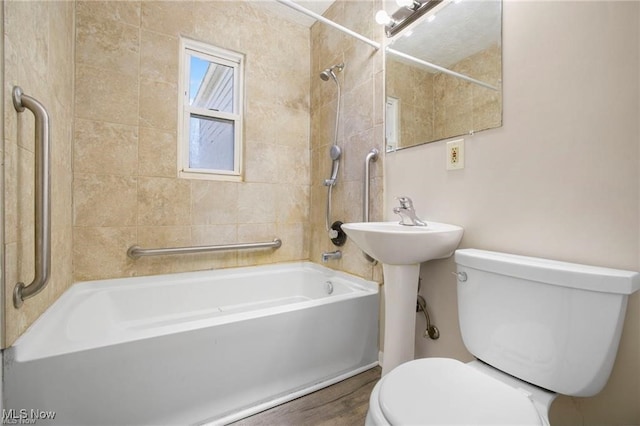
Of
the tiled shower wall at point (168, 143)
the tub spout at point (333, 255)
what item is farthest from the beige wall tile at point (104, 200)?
the tub spout at point (333, 255)

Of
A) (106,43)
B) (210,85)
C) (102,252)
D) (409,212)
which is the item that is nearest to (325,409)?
(409,212)

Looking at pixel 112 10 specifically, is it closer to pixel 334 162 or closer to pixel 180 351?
pixel 334 162

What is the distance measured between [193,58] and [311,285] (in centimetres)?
186

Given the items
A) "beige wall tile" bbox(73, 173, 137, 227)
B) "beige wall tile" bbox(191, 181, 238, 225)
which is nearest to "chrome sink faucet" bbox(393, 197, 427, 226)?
"beige wall tile" bbox(191, 181, 238, 225)

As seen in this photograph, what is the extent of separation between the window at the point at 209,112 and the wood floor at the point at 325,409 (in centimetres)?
147

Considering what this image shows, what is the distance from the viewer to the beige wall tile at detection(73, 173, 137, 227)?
159 cm

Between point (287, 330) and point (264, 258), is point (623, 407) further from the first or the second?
point (264, 258)

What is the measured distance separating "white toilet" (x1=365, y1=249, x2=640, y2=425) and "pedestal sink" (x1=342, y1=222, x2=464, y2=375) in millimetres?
210

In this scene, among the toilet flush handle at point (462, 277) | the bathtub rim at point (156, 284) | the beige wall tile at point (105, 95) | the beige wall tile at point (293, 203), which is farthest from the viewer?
the beige wall tile at point (293, 203)

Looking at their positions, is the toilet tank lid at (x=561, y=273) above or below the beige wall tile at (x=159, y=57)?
below

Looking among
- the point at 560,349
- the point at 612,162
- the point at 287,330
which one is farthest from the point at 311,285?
the point at 612,162

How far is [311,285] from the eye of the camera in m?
2.15

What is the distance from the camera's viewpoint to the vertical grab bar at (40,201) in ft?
2.99

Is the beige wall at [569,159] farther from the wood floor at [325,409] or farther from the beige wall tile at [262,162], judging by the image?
the beige wall tile at [262,162]
